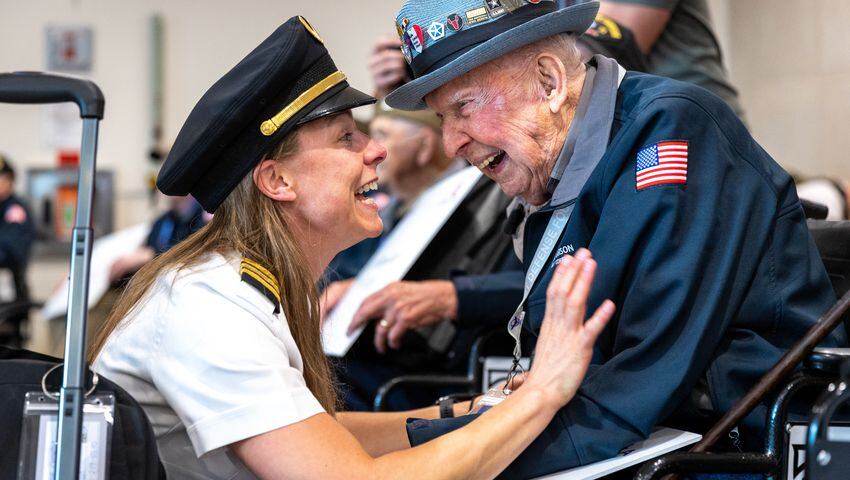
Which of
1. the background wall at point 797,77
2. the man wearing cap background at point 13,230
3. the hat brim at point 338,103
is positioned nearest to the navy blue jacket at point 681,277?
the hat brim at point 338,103

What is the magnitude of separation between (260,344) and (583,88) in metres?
0.81

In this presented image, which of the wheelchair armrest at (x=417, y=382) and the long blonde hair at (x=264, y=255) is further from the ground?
the long blonde hair at (x=264, y=255)

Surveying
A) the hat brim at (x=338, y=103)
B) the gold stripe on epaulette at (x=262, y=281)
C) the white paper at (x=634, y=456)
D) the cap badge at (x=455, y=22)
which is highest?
the cap badge at (x=455, y=22)

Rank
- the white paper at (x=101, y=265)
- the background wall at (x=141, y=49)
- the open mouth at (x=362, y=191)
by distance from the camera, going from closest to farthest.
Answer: the open mouth at (x=362, y=191)
the white paper at (x=101, y=265)
the background wall at (x=141, y=49)

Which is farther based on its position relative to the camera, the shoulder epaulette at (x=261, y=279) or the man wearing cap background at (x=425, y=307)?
the man wearing cap background at (x=425, y=307)

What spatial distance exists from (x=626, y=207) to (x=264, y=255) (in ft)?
2.16

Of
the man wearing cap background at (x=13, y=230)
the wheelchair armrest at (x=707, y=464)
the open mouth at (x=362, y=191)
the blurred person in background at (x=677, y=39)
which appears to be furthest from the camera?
the man wearing cap background at (x=13, y=230)

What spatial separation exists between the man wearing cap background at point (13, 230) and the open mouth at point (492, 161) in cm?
632

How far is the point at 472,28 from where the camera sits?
1950mm

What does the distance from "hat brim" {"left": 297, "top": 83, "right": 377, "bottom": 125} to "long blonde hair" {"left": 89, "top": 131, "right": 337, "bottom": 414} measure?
0.17 ft

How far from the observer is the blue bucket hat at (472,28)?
191 cm

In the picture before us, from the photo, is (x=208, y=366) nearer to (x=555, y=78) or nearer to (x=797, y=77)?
(x=555, y=78)

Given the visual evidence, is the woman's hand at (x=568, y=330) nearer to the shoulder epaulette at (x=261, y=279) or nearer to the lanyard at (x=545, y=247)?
the lanyard at (x=545, y=247)

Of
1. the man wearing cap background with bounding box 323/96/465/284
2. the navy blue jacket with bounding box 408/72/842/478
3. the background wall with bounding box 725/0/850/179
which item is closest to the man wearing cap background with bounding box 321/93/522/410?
the man wearing cap background with bounding box 323/96/465/284
